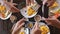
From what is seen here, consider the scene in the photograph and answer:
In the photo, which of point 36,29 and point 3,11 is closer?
point 36,29

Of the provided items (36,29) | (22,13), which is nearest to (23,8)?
(22,13)

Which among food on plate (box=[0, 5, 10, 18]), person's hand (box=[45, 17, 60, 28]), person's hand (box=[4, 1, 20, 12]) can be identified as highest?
person's hand (box=[4, 1, 20, 12])

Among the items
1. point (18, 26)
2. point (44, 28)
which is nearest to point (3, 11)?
point (18, 26)

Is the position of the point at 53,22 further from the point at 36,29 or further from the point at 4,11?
the point at 4,11

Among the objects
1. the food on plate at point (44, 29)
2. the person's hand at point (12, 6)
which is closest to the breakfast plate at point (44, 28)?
the food on plate at point (44, 29)

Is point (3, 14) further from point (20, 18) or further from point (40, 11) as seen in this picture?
point (40, 11)

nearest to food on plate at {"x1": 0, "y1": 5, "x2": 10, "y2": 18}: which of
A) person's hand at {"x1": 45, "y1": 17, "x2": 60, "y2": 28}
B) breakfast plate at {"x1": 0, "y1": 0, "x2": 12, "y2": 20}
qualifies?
breakfast plate at {"x1": 0, "y1": 0, "x2": 12, "y2": 20}

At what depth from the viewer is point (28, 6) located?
0.80 m

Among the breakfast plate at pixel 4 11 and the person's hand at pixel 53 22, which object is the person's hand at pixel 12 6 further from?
the person's hand at pixel 53 22

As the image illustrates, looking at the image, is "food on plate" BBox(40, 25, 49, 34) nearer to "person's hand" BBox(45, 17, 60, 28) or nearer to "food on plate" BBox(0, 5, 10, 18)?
"person's hand" BBox(45, 17, 60, 28)

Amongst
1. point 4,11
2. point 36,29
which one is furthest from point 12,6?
point 36,29

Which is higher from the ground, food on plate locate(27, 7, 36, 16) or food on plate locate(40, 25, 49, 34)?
food on plate locate(27, 7, 36, 16)

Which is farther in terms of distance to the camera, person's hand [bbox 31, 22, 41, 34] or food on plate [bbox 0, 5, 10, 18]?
food on plate [bbox 0, 5, 10, 18]

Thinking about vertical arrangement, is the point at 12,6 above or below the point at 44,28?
above
